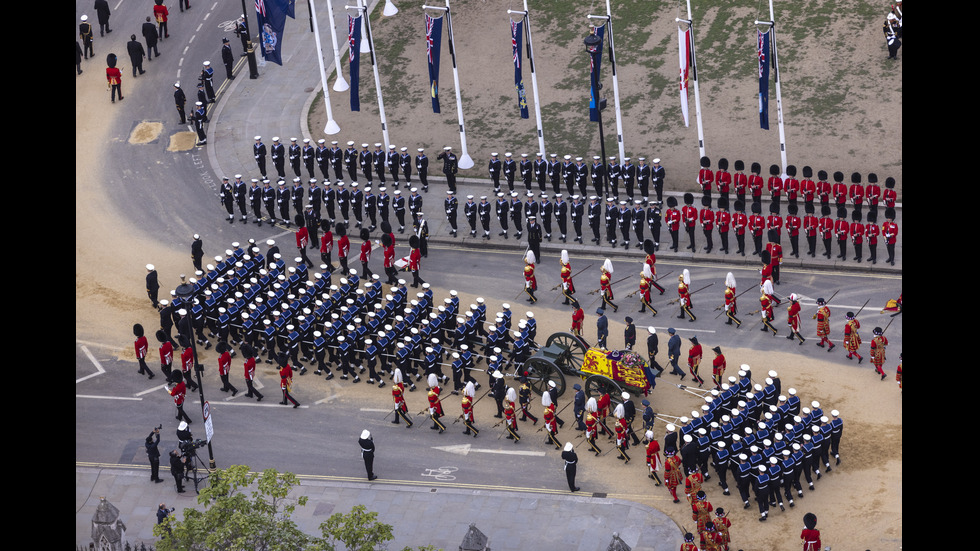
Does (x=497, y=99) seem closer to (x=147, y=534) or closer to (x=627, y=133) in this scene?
(x=627, y=133)

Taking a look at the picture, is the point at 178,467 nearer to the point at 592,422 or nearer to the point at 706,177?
the point at 592,422

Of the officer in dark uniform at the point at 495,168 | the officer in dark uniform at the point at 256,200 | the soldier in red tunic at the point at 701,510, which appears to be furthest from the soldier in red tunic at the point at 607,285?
the officer in dark uniform at the point at 256,200

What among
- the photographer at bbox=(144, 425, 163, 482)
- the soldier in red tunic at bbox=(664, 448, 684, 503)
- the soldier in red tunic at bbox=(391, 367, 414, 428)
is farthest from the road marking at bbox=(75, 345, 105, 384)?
the soldier in red tunic at bbox=(664, 448, 684, 503)

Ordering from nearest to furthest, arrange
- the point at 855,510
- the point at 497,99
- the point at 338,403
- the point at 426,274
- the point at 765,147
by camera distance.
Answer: the point at 855,510 < the point at 338,403 < the point at 426,274 < the point at 765,147 < the point at 497,99

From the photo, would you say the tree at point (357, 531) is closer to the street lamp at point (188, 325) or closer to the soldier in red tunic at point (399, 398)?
the street lamp at point (188, 325)

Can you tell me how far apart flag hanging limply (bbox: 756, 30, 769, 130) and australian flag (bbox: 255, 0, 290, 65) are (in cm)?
1663

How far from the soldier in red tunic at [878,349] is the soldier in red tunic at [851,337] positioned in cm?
56

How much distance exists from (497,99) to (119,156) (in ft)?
46.1

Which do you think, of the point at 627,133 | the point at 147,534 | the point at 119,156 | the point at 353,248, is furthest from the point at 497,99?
the point at 147,534

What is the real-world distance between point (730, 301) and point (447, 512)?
1129 cm

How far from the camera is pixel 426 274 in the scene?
51781 millimetres

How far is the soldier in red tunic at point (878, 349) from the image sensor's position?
147ft

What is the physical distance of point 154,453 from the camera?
42.9 meters

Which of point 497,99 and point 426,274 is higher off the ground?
point 497,99
